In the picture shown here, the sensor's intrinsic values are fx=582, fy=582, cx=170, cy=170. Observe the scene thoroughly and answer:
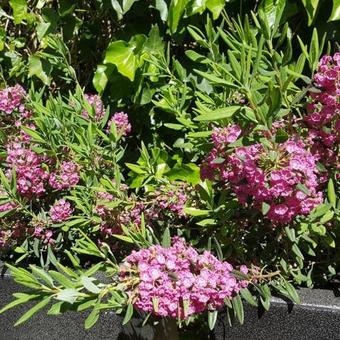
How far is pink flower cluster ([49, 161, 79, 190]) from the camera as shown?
72.2 inches

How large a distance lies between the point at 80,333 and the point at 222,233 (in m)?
0.68

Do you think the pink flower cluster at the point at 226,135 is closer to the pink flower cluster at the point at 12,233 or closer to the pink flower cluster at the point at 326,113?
the pink flower cluster at the point at 326,113

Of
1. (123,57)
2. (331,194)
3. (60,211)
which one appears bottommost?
(60,211)

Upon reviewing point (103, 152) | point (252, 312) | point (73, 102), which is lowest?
point (252, 312)

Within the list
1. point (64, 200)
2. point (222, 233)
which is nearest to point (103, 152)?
point (64, 200)

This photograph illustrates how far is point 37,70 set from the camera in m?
2.33

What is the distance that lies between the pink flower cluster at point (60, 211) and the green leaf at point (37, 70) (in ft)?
2.20

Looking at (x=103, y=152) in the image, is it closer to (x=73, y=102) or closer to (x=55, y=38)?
(x=73, y=102)

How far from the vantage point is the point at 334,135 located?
1.40 meters

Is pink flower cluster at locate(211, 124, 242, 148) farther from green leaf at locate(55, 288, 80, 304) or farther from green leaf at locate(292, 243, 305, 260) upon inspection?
green leaf at locate(55, 288, 80, 304)

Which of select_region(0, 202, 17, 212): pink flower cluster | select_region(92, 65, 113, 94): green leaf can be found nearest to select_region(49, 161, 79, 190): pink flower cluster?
select_region(0, 202, 17, 212): pink flower cluster

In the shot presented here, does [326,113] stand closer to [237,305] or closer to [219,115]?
[219,115]

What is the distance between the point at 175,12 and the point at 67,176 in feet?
2.11

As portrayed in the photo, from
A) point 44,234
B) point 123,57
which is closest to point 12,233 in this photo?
point 44,234
